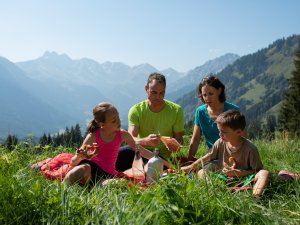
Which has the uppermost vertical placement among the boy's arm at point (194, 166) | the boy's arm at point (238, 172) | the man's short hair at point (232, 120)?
the man's short hair at point (232, 120)

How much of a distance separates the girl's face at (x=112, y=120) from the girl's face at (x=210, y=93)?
5.63ft

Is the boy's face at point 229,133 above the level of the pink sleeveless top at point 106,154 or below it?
above

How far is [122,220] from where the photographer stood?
8.27 ft

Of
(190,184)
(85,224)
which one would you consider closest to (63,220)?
(85,224)

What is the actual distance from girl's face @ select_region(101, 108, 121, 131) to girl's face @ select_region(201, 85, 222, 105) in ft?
5.63

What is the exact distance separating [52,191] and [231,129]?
9.56 ft

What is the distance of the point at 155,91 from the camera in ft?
22.4

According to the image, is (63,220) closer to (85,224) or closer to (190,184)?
(85,224)

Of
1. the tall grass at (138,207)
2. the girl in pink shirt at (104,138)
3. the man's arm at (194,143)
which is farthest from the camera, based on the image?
the man's arm at (194,143)

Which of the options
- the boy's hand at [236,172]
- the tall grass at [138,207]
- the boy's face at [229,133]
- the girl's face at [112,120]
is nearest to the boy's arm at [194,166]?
the boy's hand at [236,172]

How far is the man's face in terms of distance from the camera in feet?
22.1

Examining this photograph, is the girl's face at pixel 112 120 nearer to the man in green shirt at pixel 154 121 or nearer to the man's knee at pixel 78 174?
the man's knee at pixel 78 174

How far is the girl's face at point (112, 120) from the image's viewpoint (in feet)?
18.3

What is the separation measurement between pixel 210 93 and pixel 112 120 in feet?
6.15
